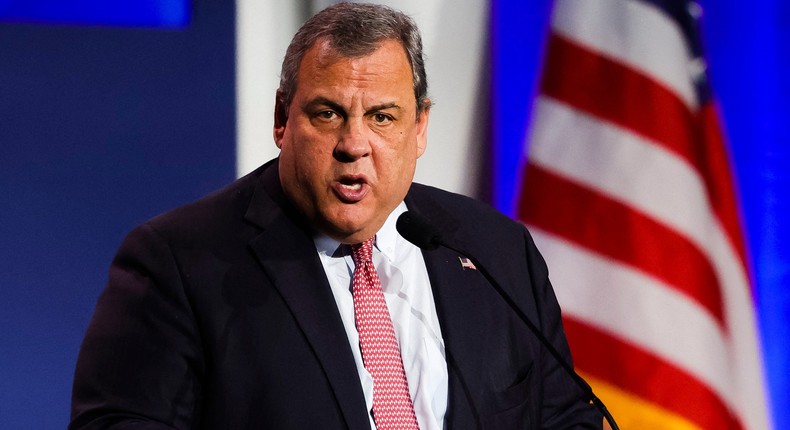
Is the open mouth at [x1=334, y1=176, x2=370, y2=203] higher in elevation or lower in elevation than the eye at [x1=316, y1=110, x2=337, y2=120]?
lower

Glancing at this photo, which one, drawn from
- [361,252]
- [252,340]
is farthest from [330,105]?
[252,340]

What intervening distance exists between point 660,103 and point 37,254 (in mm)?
1405

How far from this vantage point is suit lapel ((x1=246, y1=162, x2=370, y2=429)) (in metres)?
1.34

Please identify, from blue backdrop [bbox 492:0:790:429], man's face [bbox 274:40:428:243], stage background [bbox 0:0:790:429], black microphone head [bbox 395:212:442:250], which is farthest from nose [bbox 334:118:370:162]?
blue backdrop [bbox 492:0:790:429]

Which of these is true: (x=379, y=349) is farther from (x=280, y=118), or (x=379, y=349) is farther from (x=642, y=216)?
(x=642, y=216)

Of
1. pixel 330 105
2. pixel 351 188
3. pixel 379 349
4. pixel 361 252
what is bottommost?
pixel 379 349

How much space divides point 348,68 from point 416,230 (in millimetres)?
240

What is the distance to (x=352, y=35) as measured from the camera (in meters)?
1.39

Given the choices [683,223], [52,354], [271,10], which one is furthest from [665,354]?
[52,354]

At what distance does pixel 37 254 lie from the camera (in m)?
2.16

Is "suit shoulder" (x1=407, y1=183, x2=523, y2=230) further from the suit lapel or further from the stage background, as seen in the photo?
the stage background

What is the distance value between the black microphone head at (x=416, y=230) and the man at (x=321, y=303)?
62mm

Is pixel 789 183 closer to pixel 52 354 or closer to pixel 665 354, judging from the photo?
pixel 665 354

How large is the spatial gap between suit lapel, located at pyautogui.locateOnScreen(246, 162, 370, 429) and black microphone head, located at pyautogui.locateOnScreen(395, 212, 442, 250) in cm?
15
